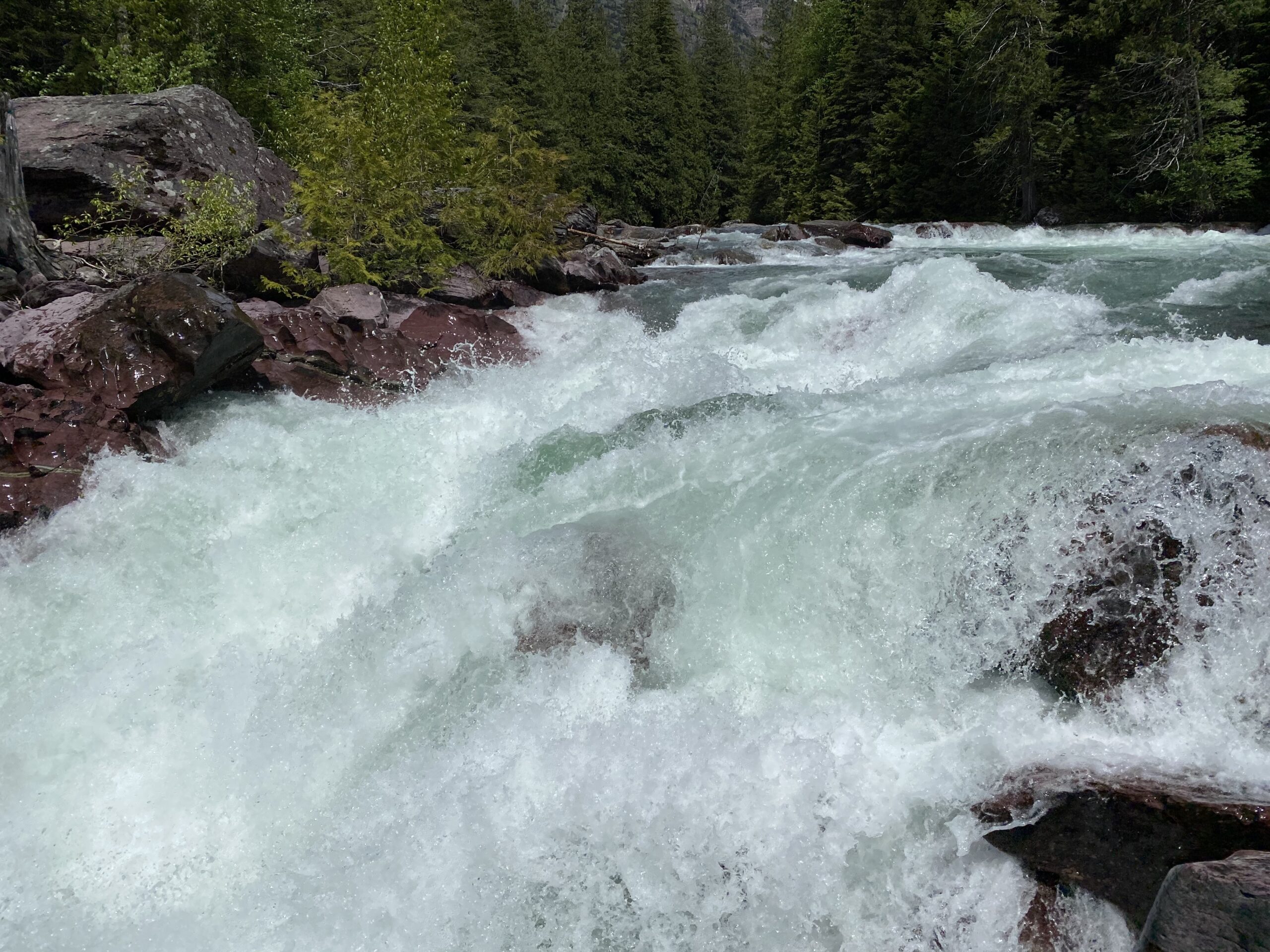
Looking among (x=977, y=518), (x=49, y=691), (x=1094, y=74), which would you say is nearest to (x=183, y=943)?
(x=49, y=691)

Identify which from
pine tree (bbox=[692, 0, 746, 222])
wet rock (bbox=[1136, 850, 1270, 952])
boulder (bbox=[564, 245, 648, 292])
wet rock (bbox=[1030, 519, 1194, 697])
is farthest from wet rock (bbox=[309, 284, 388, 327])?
pine tree (bbox=[692, 0, 746, 222])

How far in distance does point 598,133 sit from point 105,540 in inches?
1426

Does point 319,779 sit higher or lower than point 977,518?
lower

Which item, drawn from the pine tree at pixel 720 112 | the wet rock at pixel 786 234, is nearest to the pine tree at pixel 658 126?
the pine tree at pixel 720 112

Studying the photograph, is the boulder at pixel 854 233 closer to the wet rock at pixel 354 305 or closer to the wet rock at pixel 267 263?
the wet rock at pixel 354 305

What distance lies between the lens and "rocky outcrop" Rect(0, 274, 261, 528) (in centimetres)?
506

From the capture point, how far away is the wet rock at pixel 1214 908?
198cm

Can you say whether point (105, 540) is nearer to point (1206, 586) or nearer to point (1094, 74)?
point (1206, 586)

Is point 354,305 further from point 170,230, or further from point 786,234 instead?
point 786,234

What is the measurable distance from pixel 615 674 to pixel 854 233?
1830cm

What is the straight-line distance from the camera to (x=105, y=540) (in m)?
Answer: 4.75

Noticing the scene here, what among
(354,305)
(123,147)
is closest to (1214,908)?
(354,305)

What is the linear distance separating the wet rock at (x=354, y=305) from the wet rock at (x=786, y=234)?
1376cm

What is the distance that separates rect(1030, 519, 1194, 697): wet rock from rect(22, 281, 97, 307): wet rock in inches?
290
